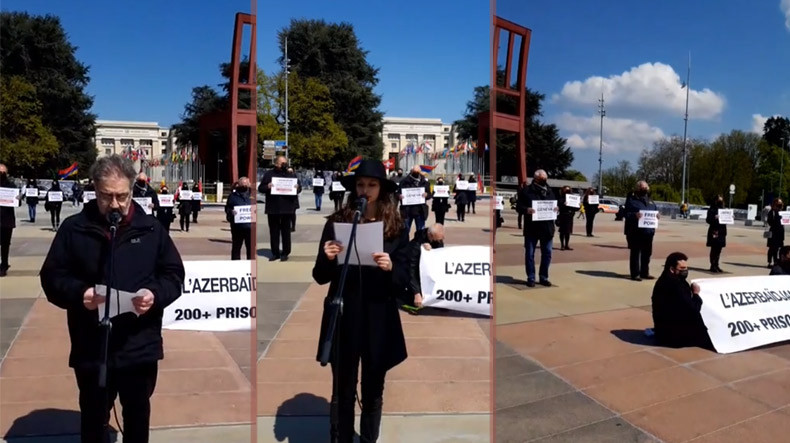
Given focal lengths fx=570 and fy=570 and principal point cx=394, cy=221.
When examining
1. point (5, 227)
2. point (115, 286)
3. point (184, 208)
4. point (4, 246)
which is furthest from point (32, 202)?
point (115, 286)

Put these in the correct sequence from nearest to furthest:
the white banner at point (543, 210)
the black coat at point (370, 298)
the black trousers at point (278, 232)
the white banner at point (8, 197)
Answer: the black coat at point (370, 298) < the white banner at point (8, 197) < the white banner at point (543, 210) < the black trousers at point (278, 232)

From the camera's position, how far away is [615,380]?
14.8 ft

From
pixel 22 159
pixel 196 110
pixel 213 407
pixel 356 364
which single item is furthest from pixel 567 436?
pixel 22 159

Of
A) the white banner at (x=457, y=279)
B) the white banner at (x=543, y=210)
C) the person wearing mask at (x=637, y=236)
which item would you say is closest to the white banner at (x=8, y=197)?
the white banner at (x=457, y=279)

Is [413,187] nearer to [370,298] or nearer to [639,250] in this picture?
[639,250]

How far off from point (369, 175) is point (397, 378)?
6.78 ft

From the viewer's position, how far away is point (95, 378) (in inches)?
99.5

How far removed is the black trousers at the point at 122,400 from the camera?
2.54 m

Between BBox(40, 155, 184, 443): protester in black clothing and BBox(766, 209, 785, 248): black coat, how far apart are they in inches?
469

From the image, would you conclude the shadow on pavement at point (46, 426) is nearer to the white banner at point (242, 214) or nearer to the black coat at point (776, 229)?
the white banner at point (242, 214)

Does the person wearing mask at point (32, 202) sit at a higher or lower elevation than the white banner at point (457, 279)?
higher

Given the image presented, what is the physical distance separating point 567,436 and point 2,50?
17.6 feet

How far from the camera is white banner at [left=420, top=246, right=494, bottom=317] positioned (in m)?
6.20

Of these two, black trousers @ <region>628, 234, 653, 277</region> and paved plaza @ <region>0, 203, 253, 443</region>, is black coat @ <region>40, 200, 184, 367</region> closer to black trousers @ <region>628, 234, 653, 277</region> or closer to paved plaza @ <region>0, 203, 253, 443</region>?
paved plaza @ <region>0, 203, 253, 443</region>
